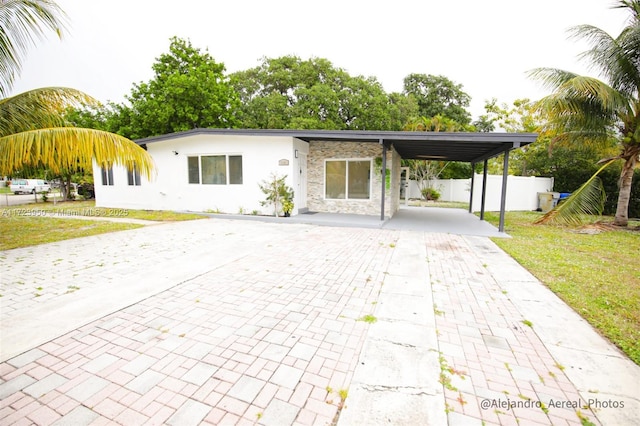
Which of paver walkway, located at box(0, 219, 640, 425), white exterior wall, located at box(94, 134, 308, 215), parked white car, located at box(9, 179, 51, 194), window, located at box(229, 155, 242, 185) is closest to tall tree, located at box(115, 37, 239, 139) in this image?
white exterior wall, located at box(94, 134, 308, 215)

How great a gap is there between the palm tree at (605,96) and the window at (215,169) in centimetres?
1042

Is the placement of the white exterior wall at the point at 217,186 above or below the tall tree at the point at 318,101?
below

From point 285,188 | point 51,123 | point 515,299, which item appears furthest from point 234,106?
point 515,299

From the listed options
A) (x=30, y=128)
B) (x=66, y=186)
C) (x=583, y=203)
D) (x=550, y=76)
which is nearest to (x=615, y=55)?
(x=550, y=76)

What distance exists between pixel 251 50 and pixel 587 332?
28272 mm

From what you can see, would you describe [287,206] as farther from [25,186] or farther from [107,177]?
[25,186]

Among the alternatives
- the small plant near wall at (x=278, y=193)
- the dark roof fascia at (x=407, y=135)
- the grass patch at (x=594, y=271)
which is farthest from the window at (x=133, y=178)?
the grass patch at (x=594, y=271)

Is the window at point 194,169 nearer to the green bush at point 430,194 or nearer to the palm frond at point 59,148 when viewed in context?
the palm frond at point 59,148

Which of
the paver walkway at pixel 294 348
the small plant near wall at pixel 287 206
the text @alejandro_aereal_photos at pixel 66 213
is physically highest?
the small plant near wall at pixel 287 206

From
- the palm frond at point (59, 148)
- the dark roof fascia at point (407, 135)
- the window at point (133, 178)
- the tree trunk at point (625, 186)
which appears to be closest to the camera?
the palm frond at point (59, 148)

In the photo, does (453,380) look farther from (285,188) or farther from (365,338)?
(285,188)

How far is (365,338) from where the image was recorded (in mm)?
2834

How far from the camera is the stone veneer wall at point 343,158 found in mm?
11039

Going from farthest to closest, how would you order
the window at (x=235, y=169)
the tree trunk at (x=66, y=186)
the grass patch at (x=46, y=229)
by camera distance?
the tree trunk at (x=66, y=186)
the window at (x=235, y=169)
the grass patch at (x=46, y=229)
